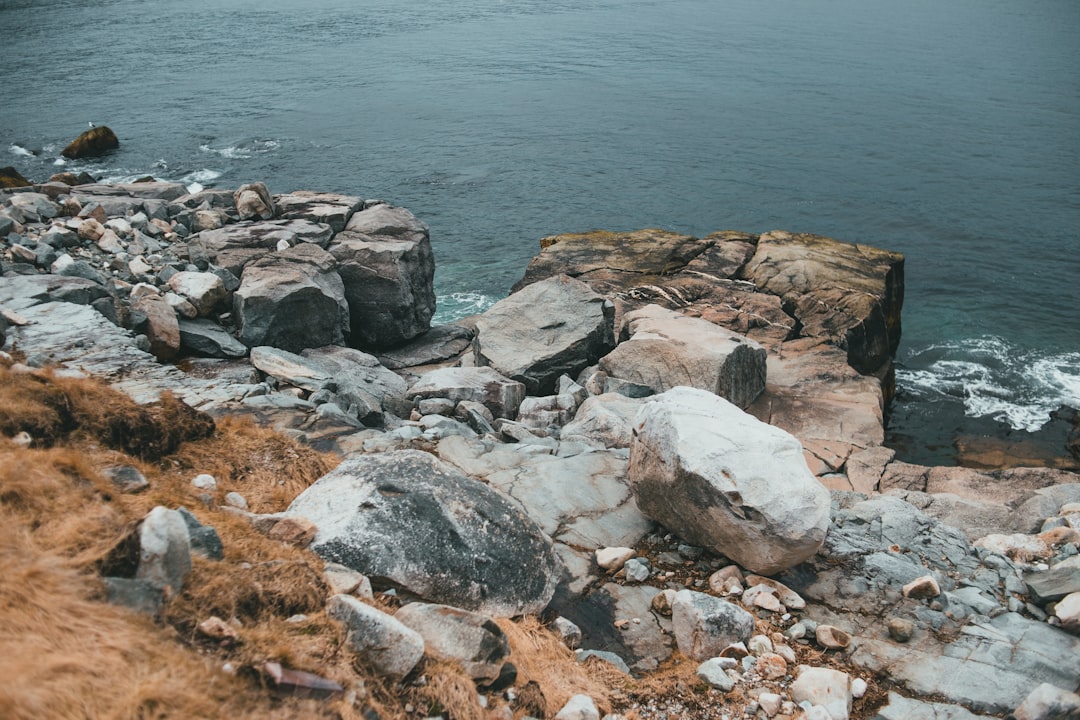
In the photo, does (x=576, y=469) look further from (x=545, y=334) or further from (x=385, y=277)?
(x=385, y=277)

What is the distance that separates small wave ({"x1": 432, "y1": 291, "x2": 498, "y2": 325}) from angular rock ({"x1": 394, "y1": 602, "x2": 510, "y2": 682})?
65.8 ft

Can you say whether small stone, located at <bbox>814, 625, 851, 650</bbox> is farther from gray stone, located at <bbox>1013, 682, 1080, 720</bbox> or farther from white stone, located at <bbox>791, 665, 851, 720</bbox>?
gray stone, located at <bbox>1013, 682, 1080, 720</bbox>

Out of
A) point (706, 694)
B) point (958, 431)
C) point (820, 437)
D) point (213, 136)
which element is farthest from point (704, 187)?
point (706, 694)

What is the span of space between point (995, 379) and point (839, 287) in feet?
20.8

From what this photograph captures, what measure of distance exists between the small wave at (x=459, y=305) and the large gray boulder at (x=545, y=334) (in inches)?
258

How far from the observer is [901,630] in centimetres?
858

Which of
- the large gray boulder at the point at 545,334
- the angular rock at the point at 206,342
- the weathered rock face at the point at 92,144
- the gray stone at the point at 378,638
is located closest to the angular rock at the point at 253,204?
the angular rock at the point at 206,342

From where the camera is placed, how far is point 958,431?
23.1 m

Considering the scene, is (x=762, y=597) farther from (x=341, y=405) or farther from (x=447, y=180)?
(x=447, y=180)

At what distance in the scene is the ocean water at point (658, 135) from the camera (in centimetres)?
3030

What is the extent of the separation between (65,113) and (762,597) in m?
52.2

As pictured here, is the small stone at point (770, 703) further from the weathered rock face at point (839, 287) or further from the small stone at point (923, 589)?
the weathered rock face at point (839, 287)

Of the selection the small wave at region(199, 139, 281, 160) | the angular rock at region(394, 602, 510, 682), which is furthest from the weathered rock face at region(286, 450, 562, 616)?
the small wave at region(199, 139, 281, 160)

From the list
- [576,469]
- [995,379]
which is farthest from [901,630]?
[995,379]
